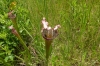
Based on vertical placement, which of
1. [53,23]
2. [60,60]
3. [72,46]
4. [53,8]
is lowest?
[60,60]

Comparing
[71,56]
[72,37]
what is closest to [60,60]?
[71,56]

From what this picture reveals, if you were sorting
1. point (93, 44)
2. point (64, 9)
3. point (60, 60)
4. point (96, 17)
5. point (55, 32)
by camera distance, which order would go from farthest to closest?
point (64, 9) → point (96, 17) → point (93, 44) → point (60, 60) → point (55, 32)

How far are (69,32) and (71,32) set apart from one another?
5 cm

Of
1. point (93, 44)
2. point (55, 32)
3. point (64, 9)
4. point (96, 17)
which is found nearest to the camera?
point (55, 32)

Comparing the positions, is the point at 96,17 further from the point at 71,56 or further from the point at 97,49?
the point at 71,56

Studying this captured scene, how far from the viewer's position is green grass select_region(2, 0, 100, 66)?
135 centimetres

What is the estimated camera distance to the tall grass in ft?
4.44

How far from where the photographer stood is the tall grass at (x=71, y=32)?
1.35 metres

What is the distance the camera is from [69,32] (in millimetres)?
1450

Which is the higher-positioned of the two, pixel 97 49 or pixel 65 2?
pixel 65 2

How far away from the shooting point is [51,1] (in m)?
1.66

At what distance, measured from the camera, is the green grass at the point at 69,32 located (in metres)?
1.35

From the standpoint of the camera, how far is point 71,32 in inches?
58.7

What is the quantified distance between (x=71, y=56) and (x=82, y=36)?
0.19 meters
